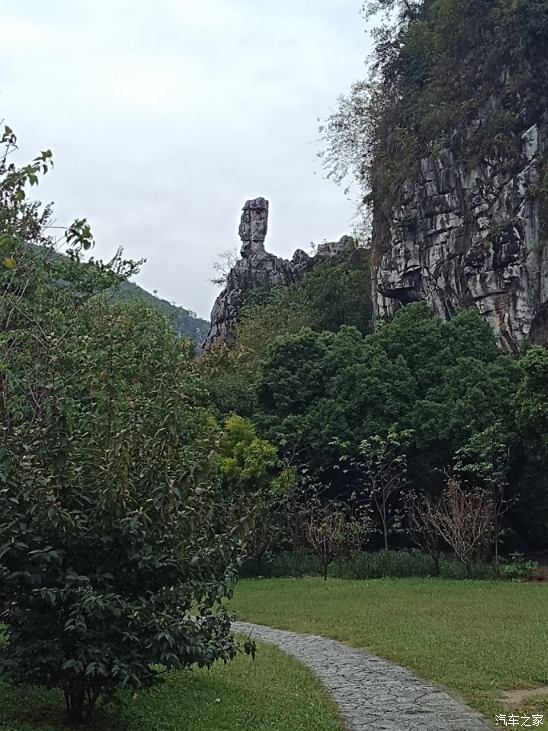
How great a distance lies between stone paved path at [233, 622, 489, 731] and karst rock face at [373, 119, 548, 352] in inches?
552

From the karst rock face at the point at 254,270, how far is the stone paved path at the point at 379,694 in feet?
94.1

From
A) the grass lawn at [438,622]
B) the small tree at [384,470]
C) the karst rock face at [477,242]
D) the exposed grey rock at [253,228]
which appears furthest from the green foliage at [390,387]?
the exposed grey rock at [253,228]

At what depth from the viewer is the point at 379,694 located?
6.98 metres

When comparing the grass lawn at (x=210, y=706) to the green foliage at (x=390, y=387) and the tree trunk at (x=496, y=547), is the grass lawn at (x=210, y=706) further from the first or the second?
the green foliage at (x=390, y=387)

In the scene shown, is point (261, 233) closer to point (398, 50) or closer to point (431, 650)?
point (398, 50)

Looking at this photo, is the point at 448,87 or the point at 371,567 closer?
the point at 371,567

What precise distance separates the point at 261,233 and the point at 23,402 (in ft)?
104

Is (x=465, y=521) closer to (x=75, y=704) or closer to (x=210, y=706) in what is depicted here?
(x=210, y=706)

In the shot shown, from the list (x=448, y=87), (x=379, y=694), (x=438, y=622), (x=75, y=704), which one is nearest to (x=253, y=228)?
(x=448, y=87)

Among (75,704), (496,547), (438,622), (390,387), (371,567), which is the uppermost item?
(390,387)

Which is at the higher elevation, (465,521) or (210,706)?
(465,521)

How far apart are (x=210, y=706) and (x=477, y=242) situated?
1846 cm

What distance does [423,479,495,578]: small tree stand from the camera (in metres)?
15.9

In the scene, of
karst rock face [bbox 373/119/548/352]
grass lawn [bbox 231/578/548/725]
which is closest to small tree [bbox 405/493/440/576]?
grass lawn [bbox 231/578/548/725]
